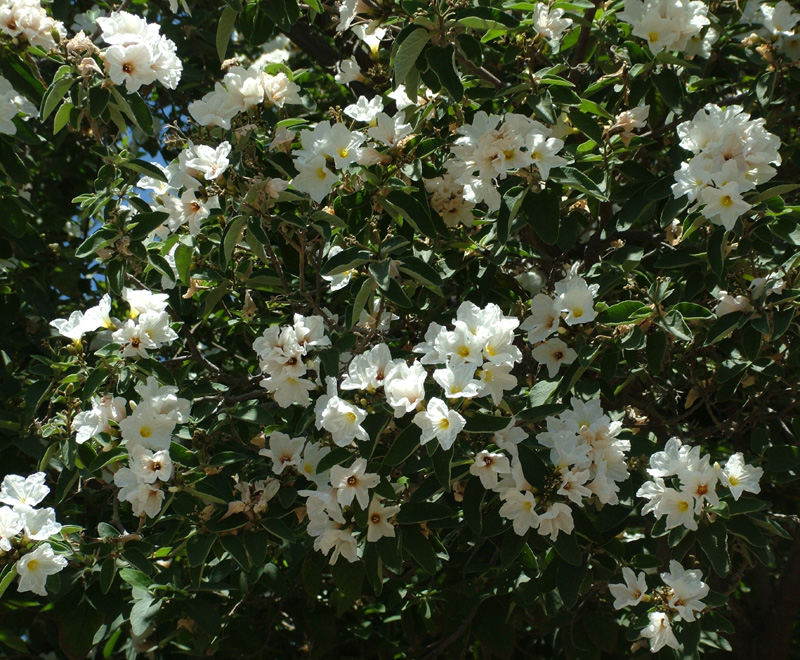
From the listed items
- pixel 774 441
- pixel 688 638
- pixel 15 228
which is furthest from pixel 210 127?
pixel 774 441

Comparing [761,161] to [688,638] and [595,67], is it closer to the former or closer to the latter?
→ [595,67]

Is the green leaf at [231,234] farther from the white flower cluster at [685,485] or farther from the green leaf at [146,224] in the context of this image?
the white flower cluster at [685,485]

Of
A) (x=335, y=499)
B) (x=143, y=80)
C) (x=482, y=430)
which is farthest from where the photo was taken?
(x=143, y=80)

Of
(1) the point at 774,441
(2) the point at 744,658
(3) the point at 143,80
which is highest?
(3) the point at 143,80

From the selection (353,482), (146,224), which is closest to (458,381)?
(353,482)

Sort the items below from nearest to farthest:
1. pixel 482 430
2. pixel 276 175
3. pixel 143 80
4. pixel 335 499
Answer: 1. pixel 482 430
2. pixel 335 499
3. pixel 143 80
4. pixel 276 175

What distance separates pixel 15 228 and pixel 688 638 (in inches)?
75.3

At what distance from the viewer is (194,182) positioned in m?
2.09

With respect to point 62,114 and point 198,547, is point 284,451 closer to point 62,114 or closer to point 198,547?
point 198,547

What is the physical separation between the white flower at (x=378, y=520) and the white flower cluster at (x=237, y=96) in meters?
0.91

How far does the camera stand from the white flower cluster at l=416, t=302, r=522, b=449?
1.74m

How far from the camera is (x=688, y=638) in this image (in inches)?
77.9

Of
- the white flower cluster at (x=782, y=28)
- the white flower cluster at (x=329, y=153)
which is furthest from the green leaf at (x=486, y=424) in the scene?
the white flower cluster at (x=782, y=28)

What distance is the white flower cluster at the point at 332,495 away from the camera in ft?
6.20
